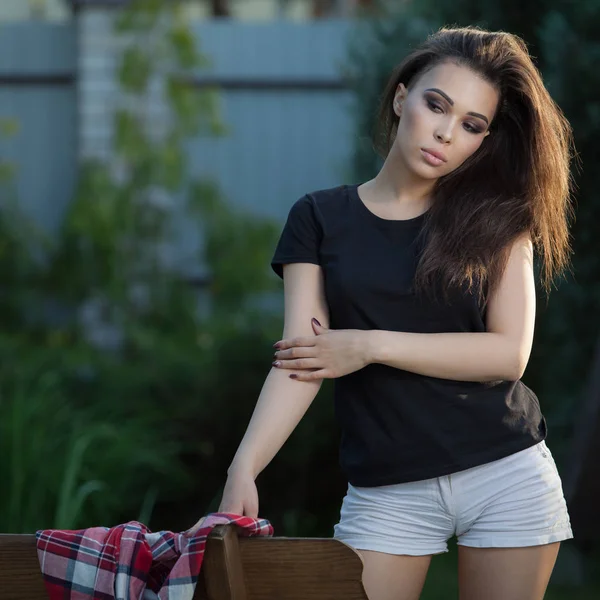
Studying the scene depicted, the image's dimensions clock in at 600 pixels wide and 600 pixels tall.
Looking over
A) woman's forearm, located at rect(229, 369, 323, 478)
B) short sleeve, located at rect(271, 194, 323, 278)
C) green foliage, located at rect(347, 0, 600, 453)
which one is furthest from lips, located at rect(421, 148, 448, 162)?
green foliage, located at rect(347, 0, 600, 453)

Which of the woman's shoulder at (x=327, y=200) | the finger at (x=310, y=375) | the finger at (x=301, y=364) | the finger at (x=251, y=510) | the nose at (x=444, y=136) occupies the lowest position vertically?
the finger at (x=251, y=510)

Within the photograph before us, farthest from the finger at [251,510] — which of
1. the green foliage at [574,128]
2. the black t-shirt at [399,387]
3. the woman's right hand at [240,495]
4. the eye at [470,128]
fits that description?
the green foliage at [574,128]

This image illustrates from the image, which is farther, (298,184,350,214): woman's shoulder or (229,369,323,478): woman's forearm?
(298,184,350,214): woman's shoulder

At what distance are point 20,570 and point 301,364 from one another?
0.67 metres

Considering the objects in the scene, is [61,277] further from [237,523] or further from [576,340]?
[237,523]

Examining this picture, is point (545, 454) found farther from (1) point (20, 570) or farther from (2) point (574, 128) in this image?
(2) point (574, 128)

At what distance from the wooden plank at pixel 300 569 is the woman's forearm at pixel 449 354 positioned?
1.79 ft

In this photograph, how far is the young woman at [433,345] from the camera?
6.46 ft

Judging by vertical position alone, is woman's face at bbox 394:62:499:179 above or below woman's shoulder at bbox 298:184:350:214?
above

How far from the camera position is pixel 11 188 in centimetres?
670

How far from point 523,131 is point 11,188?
5.08 m

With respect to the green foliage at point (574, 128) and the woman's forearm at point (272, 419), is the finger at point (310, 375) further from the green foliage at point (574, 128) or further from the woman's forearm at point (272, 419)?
the green foliage at point (574, 128)

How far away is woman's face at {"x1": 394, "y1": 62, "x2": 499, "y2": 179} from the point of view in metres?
2.03

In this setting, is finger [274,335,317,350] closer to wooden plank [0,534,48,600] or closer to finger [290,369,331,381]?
finger [290,369,331,381]
